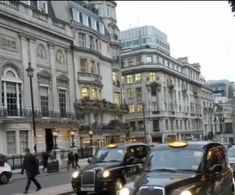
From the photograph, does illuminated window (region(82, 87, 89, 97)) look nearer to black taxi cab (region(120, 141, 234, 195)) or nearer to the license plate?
the license plate

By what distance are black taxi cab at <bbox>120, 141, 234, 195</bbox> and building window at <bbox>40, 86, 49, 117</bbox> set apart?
4437 centimetres

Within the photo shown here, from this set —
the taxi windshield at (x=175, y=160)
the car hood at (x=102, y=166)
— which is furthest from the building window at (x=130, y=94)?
the taxi windshield at (x=175, y=160)

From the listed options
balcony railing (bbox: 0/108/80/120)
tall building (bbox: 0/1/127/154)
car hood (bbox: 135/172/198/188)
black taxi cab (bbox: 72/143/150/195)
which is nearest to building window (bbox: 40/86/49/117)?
tall building (bbox: 0/1/127/154)

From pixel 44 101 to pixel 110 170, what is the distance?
133ft

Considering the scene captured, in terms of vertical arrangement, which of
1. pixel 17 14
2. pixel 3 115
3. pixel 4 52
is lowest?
pixel 3 115

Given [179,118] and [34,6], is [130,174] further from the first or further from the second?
[179,118]

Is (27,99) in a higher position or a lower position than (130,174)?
higher

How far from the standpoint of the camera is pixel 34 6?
Answer: 5875 centimetres

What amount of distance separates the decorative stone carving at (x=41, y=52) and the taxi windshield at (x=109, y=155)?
39.4m

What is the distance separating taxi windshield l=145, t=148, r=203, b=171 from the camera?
10.6 m

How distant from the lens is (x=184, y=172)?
33.9 feet

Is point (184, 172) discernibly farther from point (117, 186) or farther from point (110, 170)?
point (117, 186)

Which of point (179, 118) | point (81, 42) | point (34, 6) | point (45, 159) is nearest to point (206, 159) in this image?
point (45, 159)

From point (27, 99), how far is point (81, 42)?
16606 mm
